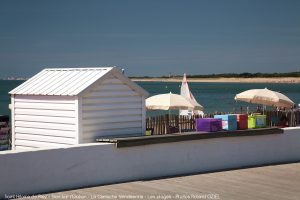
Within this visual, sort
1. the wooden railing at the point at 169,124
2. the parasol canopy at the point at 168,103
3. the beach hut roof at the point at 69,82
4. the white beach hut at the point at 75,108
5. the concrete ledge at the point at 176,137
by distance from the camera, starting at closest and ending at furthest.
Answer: the concrete ledge at the point at 176,137
the white beach hut at the point at 75,108
the beach hut roof at the point at 69,82
the wooden railing at the point at 169,124
the parasol canopy at the point at 168,103

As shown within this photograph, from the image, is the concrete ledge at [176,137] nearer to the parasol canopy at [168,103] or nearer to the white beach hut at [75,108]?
the white beach hut at [75,108]

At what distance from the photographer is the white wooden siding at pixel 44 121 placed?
12.4 meters

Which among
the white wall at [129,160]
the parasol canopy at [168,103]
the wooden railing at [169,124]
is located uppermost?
the parasol canopy at [168,103]

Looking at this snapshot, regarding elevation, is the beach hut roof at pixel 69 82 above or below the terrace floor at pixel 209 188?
above

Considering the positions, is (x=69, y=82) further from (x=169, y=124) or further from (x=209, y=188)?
(x=169, y=124)

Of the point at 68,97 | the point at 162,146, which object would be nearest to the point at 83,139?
the point at 68,97

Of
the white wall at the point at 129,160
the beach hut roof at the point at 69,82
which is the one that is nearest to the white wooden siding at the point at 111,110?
the beach hut roof at the point at 69,82

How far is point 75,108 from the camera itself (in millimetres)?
12188

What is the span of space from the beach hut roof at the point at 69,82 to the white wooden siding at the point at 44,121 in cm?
14

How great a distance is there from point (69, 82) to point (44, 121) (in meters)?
0.98

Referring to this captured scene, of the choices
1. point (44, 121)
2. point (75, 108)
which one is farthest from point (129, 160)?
point (44, 121)

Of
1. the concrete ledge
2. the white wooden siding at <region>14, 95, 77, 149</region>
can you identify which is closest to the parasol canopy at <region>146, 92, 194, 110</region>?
the concrete ledge

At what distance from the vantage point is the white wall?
34.5 ft

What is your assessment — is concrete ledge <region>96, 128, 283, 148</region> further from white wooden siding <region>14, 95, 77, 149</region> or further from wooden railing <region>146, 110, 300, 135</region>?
wooden railing <region>146, 110, 300, 135</region>
